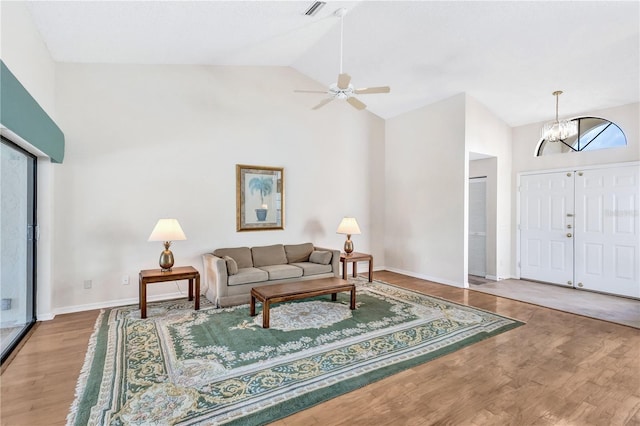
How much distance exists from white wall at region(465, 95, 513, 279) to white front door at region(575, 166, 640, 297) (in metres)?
1.08

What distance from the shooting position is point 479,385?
2.43 metres

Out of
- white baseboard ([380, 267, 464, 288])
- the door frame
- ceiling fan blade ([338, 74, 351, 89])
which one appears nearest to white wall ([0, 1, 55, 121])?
ceiling fan blade ([338, 74, 351, 89])

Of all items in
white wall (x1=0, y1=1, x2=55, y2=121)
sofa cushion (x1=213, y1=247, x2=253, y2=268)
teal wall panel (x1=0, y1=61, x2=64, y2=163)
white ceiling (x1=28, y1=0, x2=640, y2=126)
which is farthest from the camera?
sofa cushion (x1=213, y1=247, x2=253, y2=268)

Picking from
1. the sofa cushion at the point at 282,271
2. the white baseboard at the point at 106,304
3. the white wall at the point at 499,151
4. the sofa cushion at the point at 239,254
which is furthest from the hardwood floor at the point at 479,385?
the white wall at the point at 499,151

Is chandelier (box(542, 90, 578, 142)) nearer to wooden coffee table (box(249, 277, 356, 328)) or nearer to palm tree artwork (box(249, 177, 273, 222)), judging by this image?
wooden coffee table (box(249, 277, 356, 328))

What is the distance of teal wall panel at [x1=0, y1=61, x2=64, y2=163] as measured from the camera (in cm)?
229

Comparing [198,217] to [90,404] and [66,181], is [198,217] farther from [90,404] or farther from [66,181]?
[90,404]

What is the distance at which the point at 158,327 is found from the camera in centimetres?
356

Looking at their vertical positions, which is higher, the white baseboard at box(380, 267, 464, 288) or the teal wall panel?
the teal wall panel

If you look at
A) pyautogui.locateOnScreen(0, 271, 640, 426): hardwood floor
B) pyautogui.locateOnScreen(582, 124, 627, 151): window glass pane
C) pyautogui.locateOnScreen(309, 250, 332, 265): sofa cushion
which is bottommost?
pyautogui.locateOnScreen(0, 271, 640, 426): hardwood floor

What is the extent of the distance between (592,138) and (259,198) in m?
5.71

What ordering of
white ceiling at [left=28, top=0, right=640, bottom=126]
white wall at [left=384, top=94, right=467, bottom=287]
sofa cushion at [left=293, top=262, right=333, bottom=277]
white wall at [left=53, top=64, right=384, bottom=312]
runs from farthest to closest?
white wall at [left=384, top=94, right=467, bottom=287], sofa cushion at [left=293, top=262, right=333, bottom=277], white wall at [left=53, top=64, right=384, bottom=312], white ceiling at [left=28, top=0, right=640, bottom=126]

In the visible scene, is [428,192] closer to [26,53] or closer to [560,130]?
[560,130]

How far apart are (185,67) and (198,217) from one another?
7.45 ft
